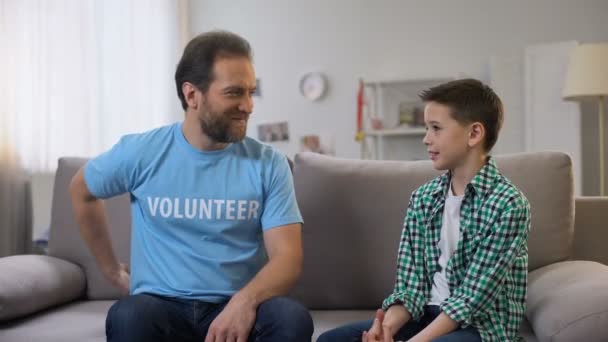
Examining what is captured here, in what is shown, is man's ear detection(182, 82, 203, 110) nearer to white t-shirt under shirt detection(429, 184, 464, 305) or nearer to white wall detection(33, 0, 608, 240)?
white t-shirt under shirt detection(429, 184, 464, 305)

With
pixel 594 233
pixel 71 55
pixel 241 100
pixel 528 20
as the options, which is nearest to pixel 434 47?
pixel 528 20

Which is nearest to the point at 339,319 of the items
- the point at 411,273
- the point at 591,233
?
the point at 411,273

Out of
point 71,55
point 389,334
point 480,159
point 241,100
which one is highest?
point 71,55

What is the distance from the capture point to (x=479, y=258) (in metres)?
1.52

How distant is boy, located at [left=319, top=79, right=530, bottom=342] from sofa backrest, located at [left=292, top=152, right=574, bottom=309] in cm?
32

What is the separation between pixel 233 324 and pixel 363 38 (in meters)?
3.68

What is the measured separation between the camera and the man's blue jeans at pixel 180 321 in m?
1.47

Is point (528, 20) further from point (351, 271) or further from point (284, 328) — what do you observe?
point (284, 328)

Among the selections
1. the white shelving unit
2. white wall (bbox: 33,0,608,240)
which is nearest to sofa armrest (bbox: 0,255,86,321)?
white wall (bbox: 33,0,608,240)

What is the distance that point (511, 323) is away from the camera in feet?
5.06

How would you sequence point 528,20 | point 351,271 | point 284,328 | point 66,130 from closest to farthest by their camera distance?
point 284,328 → point 351,271 → point 66,130 → point 528,20

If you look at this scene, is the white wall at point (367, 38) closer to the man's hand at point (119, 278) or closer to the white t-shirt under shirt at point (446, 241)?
the man's hand at point (119, 278)

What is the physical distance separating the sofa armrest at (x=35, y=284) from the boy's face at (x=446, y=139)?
1.12 meters

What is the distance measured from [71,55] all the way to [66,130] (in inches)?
14.9
